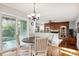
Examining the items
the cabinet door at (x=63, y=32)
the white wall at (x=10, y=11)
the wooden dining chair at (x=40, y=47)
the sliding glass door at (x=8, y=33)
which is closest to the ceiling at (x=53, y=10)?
the white wall at (x=10, y=11)

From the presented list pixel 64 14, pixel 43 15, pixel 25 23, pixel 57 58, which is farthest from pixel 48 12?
pixel 57 58

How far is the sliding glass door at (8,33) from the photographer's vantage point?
230 centimetres

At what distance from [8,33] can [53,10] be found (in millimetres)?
1036

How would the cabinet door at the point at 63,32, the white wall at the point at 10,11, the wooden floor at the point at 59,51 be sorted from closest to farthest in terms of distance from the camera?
the white wall at the point at 10,11 → the wooden floor at the point at 59,51 → the cabinet door at the point at 63,32

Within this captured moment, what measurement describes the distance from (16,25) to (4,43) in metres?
0.44

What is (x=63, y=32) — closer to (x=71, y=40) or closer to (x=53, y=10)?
(x=71, y=40)

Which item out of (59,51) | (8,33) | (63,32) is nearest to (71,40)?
(63,32)


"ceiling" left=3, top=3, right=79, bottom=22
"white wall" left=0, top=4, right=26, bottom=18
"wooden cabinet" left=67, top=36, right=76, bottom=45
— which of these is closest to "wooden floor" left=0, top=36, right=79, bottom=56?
"wooden cabinet" left=67, top=36, right=76, bottom=45

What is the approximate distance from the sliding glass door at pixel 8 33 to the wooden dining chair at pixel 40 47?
0.51 m

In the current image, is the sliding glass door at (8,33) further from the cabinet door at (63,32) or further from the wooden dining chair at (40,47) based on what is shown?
the cabinet door at (63,32)

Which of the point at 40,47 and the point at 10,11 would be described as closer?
the point at 10,11

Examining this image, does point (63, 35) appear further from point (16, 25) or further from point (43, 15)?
point (16, 25)

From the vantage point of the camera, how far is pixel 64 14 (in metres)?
2.38

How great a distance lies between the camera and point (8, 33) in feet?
7.69
